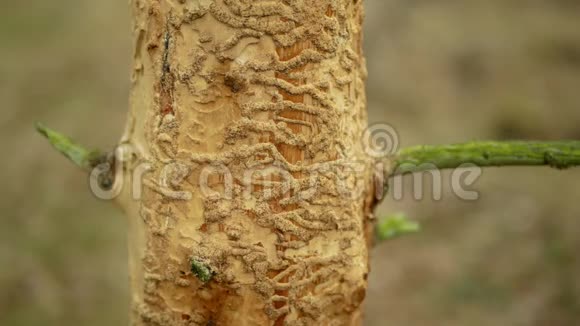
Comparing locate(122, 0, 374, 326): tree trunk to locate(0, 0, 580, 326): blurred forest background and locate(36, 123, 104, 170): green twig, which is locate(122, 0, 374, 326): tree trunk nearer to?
locate(36, 123, 104, 170): green twig

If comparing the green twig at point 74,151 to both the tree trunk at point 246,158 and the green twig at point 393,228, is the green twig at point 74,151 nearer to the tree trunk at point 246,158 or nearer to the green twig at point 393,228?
the tree trunk at point 246,158

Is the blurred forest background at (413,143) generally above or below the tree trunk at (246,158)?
above

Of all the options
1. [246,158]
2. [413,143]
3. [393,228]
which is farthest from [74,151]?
[413,143]

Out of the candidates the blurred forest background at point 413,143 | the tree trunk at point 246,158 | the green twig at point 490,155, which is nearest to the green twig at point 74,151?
the tree trunk at point 246,158

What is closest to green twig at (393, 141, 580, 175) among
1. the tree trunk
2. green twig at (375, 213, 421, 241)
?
the tree trunk

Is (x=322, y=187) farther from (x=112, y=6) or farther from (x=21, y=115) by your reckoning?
(x=112, y=6)

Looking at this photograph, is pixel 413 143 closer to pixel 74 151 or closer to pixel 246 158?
pixel 74 151
